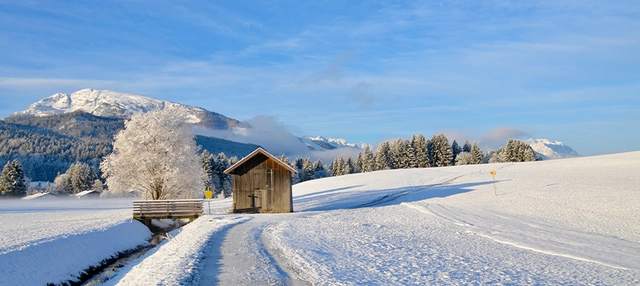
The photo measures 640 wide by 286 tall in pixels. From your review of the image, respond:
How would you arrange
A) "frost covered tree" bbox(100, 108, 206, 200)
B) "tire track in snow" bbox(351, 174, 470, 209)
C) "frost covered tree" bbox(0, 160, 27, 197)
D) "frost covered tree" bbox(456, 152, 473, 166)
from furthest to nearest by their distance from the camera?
"frost covered tree" bbox(456, 152, 473, 166) < "frost covered tree" bbox(0, 160, 27, 197) < "tire track in snow" bbox(351, 174, 470, 209) < "frost covered tree" bbox(100, 108, 206, 200)

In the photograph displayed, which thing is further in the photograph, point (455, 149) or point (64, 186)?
point (455, 149)

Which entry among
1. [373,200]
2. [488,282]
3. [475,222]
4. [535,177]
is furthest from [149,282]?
[535,177]

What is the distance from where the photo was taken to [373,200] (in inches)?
1800

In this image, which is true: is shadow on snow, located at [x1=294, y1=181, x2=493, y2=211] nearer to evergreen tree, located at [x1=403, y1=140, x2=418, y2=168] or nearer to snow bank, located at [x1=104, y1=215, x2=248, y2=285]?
snow bank, located at [x1=104, y1=215, x2=248, y2=285]

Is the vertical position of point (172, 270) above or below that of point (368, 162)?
below

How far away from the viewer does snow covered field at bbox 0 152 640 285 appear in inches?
485

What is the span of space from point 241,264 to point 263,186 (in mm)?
25507

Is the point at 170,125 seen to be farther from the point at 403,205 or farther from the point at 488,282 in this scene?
the point at 488,282

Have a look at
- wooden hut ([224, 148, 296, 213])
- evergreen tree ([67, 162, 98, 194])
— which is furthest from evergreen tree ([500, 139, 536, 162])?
evergreen tree ([67, 162, 98, 194])

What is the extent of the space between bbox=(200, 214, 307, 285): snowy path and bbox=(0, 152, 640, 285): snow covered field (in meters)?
0.03

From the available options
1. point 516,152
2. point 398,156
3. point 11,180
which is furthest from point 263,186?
point 516,152

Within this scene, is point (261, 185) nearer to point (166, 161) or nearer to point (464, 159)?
point (166, 161)

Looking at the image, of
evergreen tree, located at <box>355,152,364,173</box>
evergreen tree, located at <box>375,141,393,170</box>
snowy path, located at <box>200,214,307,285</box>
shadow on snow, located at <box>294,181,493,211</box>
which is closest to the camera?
snowy path, located at <box>200,214,307,285</box>

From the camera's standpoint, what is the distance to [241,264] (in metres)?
13.5
